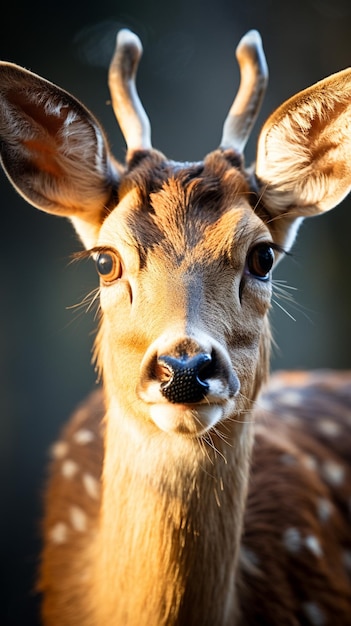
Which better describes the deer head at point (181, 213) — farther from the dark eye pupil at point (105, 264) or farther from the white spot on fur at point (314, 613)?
the white spot on fur at point (314, 613)

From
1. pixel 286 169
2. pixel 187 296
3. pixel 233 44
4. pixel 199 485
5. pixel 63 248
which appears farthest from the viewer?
pixel 63 248

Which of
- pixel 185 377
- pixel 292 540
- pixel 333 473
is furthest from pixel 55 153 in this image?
pixel 333 473

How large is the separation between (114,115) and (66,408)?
1285mm

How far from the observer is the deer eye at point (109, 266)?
1.30 meters

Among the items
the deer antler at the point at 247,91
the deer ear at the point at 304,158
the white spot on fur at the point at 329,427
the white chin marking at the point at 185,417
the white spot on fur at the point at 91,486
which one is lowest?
the white spot on fur at the point at 91,486

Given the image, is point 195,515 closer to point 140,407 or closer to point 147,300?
point 140,407

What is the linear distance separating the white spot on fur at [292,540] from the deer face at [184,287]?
0.61m

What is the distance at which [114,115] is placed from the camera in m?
1.67

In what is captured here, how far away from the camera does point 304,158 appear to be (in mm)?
1417

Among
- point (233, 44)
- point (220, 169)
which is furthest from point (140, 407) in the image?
point (233, 44)

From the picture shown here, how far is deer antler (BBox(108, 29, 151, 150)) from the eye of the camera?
4.88ft

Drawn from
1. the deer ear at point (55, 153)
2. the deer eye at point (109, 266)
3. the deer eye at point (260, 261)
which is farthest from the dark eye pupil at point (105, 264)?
the deer eye at point (260, 261)

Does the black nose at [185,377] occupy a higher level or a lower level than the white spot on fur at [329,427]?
higher

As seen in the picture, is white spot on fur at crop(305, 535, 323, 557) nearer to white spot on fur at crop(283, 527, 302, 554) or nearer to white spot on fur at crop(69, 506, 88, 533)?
white spot on fur at crop(283, 527, 302, 554)
